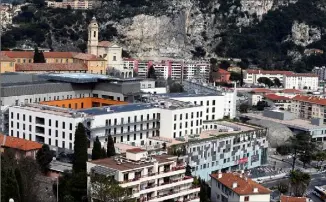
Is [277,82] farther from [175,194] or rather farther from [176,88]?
[175,194]

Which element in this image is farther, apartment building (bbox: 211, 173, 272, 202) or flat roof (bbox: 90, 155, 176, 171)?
apartment building (bbox: 211, 173, 272, 202)

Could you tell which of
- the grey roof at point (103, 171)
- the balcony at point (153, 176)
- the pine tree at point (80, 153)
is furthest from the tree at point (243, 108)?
the grey roof at point (103, 171)

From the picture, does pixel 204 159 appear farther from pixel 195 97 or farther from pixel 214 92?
pixel 214 92

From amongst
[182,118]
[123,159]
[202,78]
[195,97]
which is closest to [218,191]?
[123,159]

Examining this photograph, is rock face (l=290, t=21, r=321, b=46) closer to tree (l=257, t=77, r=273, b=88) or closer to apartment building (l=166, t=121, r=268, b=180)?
tree (l=257, t=77, r=273, b=88)

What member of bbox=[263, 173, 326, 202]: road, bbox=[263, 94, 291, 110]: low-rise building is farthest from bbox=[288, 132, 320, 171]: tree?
bbox=[263, 94, 291, 110]: low-rise building
